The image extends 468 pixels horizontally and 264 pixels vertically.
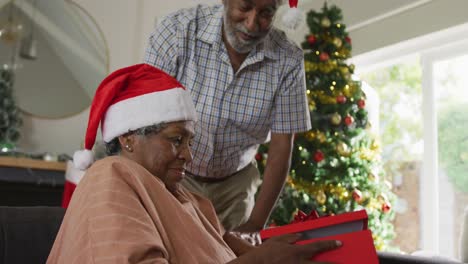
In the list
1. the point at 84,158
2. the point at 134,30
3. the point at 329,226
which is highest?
the point at 134,30

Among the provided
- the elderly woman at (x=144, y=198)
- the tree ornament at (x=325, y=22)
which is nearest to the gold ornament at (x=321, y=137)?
the tree ornament at (x=325, y=22)

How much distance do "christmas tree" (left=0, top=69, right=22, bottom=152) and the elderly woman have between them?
293 centimetres

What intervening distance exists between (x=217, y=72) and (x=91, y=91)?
296cm

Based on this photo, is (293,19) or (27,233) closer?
(27,233)

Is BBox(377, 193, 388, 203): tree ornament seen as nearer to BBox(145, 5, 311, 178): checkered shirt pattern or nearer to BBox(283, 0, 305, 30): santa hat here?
BBox(283, 0, 305, 30): santa hat

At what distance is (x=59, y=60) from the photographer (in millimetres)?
4477

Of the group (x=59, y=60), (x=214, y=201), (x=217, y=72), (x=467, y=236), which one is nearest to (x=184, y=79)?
(x=217, y=72)

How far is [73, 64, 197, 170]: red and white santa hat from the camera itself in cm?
130

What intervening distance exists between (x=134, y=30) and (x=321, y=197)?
8.09 feet

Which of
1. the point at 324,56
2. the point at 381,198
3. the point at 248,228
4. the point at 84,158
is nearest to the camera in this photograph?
the point at 84,158

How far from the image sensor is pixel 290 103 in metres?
1.97

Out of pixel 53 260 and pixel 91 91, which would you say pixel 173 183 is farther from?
pixel 91 91

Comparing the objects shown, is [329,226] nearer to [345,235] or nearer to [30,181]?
[345,235]

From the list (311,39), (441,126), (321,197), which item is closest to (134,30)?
(311,39)
